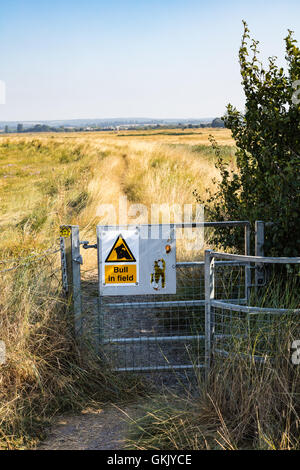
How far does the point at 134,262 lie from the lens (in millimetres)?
5660

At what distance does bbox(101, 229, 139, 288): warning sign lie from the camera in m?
5.58

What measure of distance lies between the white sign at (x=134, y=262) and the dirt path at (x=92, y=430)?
1124mm

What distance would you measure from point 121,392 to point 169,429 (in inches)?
42.5

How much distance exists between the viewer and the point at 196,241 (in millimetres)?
9312

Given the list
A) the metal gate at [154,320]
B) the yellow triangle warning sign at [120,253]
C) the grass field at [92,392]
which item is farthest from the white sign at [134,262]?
the grass field at [92,392]

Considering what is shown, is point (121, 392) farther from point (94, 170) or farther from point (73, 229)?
point (94, 170)

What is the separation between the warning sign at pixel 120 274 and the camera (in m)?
5.62

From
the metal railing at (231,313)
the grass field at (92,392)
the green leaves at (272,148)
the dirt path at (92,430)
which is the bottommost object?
the dirt path at (92,430)

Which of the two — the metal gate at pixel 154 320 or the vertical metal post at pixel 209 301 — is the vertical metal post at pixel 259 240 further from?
the vertical metal post at pixel 209 301

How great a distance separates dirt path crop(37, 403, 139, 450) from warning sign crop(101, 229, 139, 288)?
3.82 feet

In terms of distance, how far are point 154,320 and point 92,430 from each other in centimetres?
301

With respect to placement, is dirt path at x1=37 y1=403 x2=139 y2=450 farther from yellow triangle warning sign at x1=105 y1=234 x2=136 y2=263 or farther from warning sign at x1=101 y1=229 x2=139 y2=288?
yellow triangle warning sign at x1=105 y1=234 x2=136 y2=263
